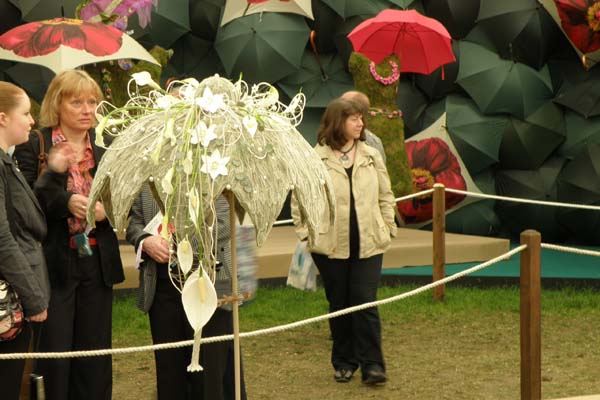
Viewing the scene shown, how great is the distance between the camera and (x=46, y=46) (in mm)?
7617

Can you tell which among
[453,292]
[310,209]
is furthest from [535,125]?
[310,209]

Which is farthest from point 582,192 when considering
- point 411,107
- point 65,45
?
point 65,45

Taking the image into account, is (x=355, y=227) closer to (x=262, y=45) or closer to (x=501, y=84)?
(x=262, y=45)

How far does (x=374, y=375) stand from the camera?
20.6ft

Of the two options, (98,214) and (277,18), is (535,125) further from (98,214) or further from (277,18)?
(98,214)

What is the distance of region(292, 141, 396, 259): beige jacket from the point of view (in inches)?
240

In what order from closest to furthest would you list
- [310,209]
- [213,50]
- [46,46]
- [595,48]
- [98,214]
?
[310,209] → [98,214] → [46,46] → [595,48] → [213,50]

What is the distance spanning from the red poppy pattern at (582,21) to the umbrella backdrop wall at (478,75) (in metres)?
0.04

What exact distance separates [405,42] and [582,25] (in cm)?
200

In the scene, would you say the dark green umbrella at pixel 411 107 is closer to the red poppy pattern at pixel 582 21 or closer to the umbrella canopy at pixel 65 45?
the red poppy pattern at pixel 582 21

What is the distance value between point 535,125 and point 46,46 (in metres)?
5.83

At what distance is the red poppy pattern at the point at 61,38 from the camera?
757cm

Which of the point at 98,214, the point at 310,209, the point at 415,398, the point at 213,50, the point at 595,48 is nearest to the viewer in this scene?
the point at 310,209

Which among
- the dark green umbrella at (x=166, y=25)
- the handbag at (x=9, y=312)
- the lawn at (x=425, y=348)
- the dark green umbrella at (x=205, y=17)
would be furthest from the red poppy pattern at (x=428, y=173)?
the handbag at (x=9, y=312)
